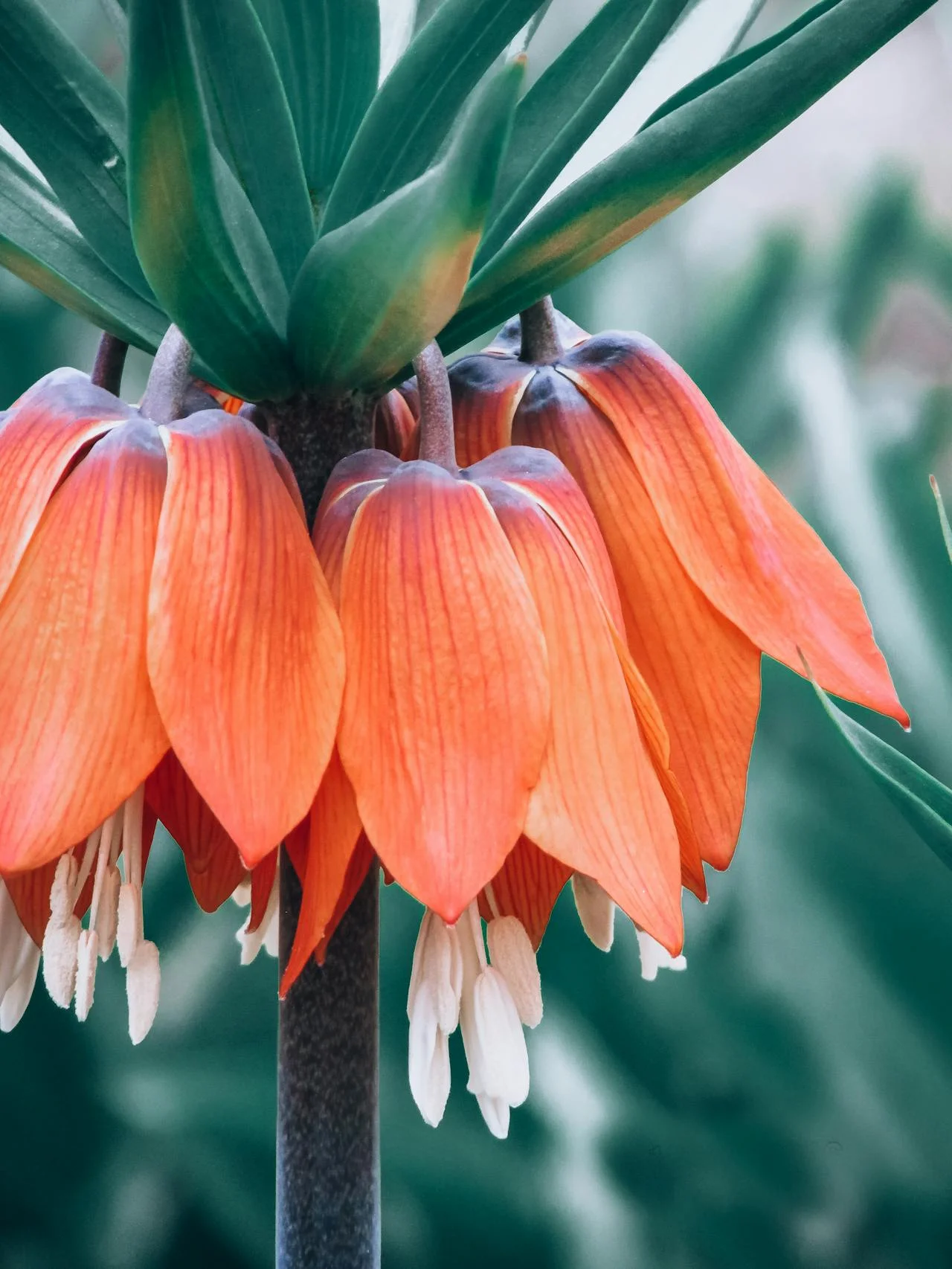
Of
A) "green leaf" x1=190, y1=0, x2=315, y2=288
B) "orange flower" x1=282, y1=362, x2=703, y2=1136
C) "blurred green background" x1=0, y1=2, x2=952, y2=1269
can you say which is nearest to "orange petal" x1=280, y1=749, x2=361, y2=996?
"orange flower" x1=282, y1=362, x2=703, y2=1136

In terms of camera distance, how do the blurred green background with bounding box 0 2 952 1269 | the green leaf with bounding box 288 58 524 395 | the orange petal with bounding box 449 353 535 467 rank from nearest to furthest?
the green leaf with bounding box 288 58 524 395 → the orange petal with bounding box 449 353 535 467 → the blurred green background with bounding box 0 2 952 1269

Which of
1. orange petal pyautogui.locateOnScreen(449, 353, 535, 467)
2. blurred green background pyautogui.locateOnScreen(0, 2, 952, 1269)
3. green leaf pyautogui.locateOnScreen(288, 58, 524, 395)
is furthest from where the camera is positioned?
blurred green background pyautogui.locateOnScreen(0, 2, 952, 1269)

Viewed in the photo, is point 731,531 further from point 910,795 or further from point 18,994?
point 18,994

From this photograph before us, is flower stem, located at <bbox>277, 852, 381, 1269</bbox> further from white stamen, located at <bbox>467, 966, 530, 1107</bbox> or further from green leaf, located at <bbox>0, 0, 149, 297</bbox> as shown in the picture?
green leaf, located at <bbox>0, 0, 149, 297</bbox>

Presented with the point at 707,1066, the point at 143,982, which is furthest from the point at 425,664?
the point at 707,1066

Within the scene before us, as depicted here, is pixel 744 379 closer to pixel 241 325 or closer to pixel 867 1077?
pixel 867 1077

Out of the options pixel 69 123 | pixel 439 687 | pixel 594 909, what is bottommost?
pixel 594 909

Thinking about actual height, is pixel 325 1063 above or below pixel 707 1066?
above

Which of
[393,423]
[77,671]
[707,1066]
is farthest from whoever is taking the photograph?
[707,1066]
